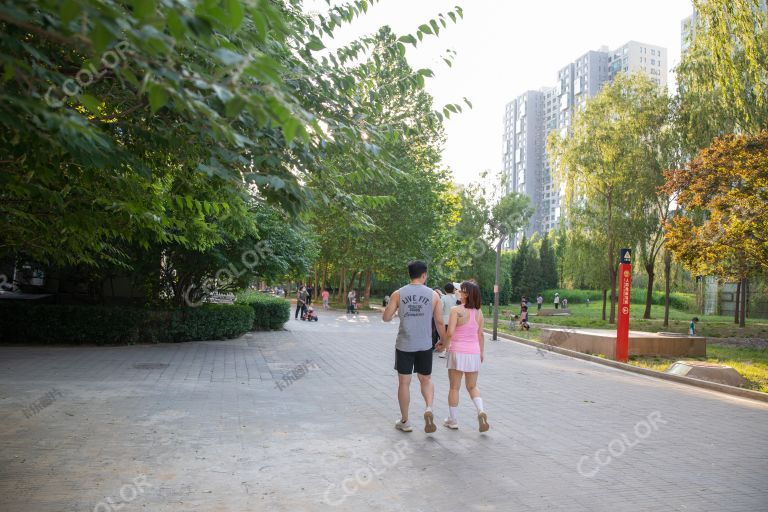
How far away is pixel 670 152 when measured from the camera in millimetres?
29125

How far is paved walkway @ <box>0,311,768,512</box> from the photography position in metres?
4.52

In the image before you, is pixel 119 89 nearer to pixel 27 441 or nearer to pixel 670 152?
pixel 27 441

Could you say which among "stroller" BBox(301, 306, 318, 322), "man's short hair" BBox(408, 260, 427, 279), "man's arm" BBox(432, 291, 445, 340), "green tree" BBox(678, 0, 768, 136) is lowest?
"stroller" BBox(301, 306, 318, 322)

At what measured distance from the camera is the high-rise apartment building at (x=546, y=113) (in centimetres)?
12800

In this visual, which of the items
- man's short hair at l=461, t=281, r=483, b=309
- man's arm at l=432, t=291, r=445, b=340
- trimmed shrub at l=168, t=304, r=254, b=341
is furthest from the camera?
trimmed shrub at l=168, t=304, r=254, b=341

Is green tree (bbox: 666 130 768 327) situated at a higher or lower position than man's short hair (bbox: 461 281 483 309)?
higher

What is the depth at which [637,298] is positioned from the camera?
2589 inches

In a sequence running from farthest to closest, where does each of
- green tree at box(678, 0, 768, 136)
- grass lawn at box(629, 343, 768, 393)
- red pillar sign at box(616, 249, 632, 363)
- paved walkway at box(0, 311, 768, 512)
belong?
red pillar sign at box(616, 249, 632, 363) < grass lawn at box(629, 343, 768, 393) < green tree at box(678, 0, 768, 136) < paved walkway at box(0, 311, 768, 512)

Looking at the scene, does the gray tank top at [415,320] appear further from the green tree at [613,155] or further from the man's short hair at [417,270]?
the green tree at [613,155]

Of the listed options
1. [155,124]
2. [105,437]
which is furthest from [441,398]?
[155,124]

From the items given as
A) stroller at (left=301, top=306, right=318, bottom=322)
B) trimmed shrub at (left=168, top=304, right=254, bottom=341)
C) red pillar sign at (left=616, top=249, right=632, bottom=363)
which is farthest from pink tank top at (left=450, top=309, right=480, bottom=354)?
stroller at (left=301, top=306, right=318, bottom=322)

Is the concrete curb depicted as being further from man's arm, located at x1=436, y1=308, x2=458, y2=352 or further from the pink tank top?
man's arm, located at x1=436, y1=308, x2=458, y2=352

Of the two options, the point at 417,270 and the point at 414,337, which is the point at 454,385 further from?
the point at 417,270

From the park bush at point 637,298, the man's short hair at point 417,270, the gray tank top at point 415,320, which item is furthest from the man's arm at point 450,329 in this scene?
the park bush at point 637,298
